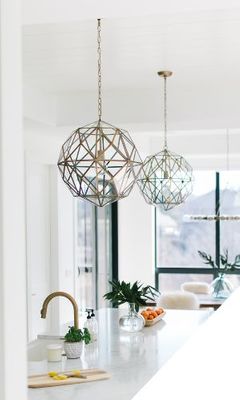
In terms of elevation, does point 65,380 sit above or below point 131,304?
below

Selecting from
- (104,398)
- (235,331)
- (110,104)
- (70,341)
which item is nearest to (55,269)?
(110,104)

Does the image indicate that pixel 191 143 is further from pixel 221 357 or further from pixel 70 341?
pixel 221 357

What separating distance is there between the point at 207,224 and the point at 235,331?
325 inches

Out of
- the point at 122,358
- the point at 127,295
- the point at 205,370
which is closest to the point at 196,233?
the point at 127,295

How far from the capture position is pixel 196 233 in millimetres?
9484

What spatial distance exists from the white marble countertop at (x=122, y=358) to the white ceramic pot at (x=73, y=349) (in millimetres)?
35

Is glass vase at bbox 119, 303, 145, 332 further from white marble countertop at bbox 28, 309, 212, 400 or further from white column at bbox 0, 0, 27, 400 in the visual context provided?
white column at bbox 0, 0, 27, 400

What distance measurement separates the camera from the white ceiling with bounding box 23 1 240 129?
128 inches

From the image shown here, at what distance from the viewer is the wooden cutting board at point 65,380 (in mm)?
2570

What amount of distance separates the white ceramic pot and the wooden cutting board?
282mm

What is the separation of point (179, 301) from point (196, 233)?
3281 millimetres

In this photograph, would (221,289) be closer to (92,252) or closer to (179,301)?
(179,301)

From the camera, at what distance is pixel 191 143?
8438 mm

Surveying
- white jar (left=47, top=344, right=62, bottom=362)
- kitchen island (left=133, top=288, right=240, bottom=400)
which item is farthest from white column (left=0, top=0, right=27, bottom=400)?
white jar (left=47, top=344, right=62, bottom=362)
